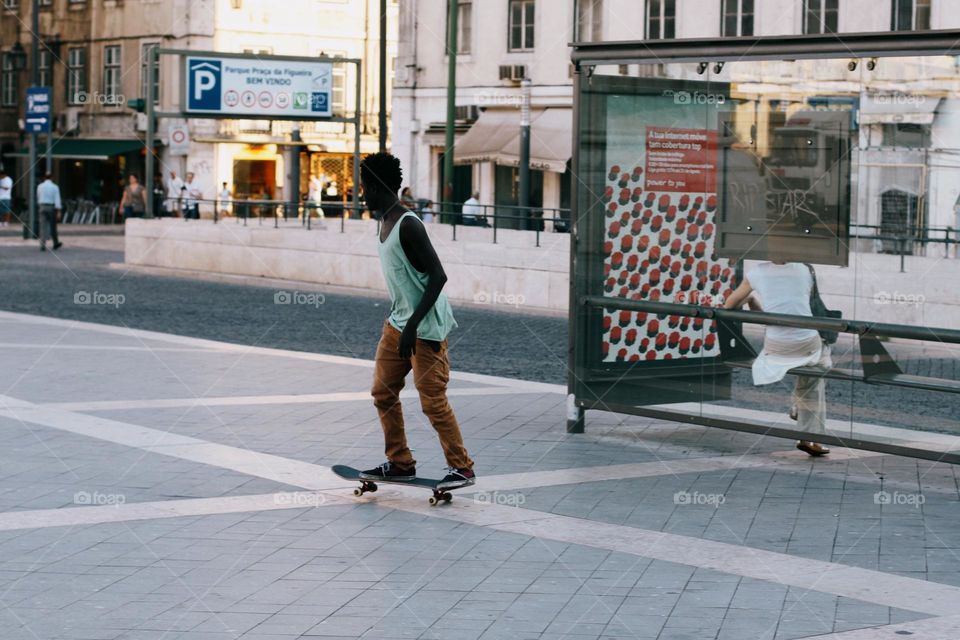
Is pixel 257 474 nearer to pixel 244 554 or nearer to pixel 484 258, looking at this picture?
pixel 244 554

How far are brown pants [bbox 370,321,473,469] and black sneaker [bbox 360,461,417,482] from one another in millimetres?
28

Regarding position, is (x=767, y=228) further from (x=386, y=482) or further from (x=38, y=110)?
(x=38, y=110)

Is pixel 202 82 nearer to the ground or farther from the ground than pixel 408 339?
farther from the ground

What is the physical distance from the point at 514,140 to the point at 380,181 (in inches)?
1340

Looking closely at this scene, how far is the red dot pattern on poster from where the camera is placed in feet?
35.4

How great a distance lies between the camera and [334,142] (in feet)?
178

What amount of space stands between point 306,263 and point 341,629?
2109 cm

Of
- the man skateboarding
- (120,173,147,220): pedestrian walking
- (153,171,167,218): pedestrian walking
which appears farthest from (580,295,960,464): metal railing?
A: (153,171,167,218): pedestrian walking

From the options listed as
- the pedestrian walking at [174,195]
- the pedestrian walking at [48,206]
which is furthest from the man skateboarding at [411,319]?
the pedestrian walking at [48,206]

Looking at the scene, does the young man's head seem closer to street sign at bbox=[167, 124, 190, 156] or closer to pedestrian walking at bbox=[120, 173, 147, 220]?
street sign at bbox=[167, 124, 190, 156]

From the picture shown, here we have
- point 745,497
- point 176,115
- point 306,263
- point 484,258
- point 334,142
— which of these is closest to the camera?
point 745,497

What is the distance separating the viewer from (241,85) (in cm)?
2891

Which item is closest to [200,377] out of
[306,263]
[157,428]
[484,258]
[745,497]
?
[157,428]

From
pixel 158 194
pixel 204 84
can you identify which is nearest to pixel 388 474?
pixel 204 84
